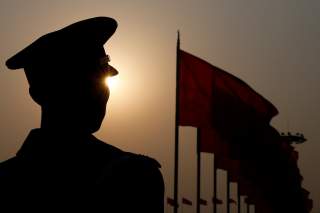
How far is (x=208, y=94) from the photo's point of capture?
11.9m

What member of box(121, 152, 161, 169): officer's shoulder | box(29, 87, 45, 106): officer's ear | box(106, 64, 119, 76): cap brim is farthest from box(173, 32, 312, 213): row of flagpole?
box(121, 152, 161, 169): officer's shoulder

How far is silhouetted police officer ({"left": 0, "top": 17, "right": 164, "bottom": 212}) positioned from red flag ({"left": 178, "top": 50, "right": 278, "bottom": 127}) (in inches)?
362

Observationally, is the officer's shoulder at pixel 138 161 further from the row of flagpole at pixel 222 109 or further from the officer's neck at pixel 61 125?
the row of flagpole at pixel 222 109

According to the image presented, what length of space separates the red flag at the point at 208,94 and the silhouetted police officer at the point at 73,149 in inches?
362

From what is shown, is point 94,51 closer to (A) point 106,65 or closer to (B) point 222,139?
(A) point 106,65

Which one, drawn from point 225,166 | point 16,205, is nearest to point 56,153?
point 16,205

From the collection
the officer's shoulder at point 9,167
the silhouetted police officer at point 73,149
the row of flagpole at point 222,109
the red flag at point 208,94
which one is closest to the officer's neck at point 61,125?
the silhouetted police officer at point 73,149

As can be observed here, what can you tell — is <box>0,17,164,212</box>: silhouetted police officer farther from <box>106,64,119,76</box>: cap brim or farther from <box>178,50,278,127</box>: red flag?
<box>178,50,278,127</box>: red flag

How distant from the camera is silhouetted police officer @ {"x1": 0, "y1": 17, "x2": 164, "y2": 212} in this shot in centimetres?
208

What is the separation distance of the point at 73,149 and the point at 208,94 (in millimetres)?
9768

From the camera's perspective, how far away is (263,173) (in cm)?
1424

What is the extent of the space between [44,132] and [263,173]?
12423mm

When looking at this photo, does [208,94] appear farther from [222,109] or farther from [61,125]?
[61,125]

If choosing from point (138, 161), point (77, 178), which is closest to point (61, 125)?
point (77, 178)
